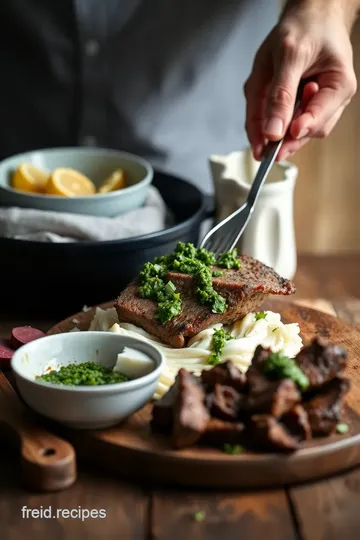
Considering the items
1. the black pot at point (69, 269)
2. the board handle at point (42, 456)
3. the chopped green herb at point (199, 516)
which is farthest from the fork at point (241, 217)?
the chopped green herb at point (199, 516)

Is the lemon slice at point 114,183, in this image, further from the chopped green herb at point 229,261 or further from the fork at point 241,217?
the chopped green herb at point 229,261

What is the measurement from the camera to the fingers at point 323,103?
122 inches

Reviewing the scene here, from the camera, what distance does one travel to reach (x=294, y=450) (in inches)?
80.4

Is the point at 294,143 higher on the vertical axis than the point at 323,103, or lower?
lower

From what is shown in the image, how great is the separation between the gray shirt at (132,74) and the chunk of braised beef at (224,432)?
2279mm

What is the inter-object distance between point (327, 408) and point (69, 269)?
3.93 ft

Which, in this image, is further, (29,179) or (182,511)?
(29,179)

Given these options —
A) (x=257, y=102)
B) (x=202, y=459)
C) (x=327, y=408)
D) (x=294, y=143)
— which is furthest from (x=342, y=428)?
(x=257, y=102)

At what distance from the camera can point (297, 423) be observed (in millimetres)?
2051

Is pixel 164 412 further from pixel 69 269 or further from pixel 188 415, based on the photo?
pixel 69 269

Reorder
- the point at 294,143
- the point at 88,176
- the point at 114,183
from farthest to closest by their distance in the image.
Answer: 1. the point at 88,176
2. the point at 114,183
3. the point at 294,143

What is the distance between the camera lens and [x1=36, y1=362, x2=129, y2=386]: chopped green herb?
2.16 m

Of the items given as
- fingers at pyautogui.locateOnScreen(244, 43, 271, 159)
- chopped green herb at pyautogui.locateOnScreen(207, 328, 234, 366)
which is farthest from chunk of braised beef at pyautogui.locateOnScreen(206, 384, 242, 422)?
fingers at pyautogui.locateOnScreen(244, 43, 271, 159)

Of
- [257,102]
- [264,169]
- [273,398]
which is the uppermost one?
[257,102]
